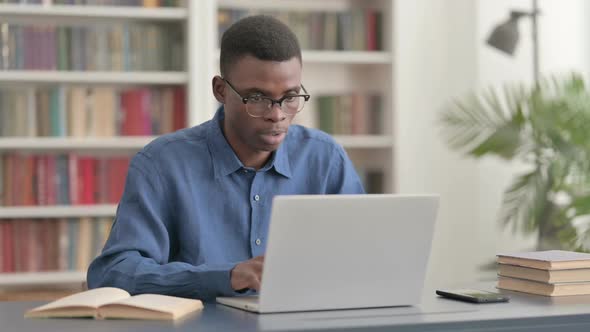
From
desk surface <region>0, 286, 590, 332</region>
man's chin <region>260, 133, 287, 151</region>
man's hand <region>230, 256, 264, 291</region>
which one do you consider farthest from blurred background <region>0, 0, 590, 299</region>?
man's hand <region>230, 256, 264, 291</region>

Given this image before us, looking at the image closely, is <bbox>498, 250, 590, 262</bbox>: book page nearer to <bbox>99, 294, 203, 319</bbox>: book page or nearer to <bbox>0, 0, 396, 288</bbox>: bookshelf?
<bbox>99, 294, 203, 319</bbox>: book page

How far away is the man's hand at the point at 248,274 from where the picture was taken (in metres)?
1.68

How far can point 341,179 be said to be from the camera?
91.3 inches

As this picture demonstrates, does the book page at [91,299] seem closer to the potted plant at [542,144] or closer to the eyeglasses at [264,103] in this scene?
the eyeglasses at [264,103]

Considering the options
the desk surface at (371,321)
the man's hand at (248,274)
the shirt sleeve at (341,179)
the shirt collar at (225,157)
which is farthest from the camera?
the shirt sleeve at (341,179)

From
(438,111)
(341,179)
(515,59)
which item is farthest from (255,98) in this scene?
(515,59)

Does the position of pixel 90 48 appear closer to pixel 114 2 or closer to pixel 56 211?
pixel 114 2

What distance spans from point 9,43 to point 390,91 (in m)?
1.66

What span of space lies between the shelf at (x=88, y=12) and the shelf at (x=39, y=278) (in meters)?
1.08

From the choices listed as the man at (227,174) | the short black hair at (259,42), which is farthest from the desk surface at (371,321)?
the short black hair at (259,42)

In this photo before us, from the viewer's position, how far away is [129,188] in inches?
81.3

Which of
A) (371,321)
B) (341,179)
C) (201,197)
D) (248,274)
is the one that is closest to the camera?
(371,321)

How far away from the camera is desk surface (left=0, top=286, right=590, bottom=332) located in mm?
1497

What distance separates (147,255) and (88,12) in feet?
7.20
